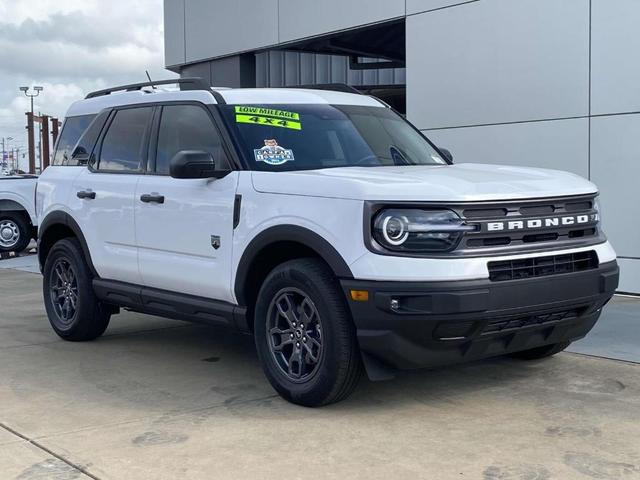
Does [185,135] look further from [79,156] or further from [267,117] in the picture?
[79,156]

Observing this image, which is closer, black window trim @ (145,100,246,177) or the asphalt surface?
the asphalt surface

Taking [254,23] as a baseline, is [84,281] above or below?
below

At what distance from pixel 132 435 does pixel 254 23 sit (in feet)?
36.5

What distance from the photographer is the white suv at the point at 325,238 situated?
4.38 m

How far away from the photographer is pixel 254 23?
569 inches

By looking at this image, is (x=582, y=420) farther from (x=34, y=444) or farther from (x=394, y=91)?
(x=394, y=91)

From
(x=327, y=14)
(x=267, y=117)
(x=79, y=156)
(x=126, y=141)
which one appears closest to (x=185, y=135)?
(x=267, y=117)

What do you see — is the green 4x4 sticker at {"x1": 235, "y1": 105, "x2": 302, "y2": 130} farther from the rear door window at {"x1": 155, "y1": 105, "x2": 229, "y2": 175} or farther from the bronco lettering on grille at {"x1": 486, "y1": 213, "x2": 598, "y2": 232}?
the bronco lettering on grille at {"x1": 486, "y1": 213, "x2": 598, "y2": 232}

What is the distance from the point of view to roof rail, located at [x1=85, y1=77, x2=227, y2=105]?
578 cm

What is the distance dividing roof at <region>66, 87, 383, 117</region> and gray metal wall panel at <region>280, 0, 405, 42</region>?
220 inches

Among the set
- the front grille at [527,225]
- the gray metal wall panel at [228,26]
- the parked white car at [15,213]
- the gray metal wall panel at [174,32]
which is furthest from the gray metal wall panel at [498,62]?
the parked white car at [15,213]

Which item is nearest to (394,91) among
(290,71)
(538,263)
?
(290,71)

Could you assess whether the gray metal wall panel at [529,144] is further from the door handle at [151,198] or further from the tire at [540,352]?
the door handle at [151,198]

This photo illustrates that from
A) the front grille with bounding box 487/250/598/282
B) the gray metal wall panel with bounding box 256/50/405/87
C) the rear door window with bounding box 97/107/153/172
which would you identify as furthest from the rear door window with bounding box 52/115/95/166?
the gray metal wall panel with bounding box 256/50/405/87
